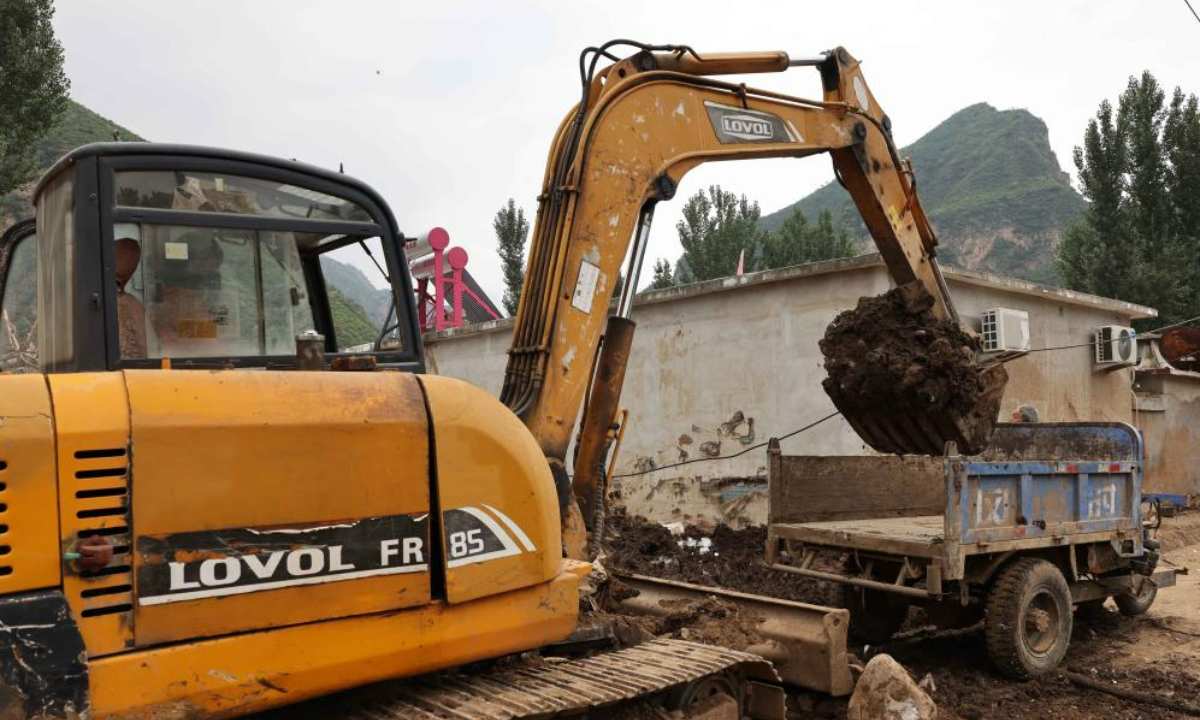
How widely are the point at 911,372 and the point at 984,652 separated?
6.93 feet

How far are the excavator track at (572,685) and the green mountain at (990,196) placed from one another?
203 ft

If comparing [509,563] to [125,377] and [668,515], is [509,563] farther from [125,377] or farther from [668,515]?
[668,515]

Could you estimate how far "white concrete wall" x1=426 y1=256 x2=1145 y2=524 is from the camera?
11203 mm

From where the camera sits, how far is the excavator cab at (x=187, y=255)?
310 cm

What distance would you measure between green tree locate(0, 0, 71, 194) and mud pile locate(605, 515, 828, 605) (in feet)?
42.1

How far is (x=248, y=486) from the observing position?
2.91m

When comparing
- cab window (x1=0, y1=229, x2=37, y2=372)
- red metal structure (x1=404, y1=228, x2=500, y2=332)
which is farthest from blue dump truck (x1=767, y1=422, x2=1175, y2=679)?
red metal structure (x1=404, y1=228, x2=500, y2=332)

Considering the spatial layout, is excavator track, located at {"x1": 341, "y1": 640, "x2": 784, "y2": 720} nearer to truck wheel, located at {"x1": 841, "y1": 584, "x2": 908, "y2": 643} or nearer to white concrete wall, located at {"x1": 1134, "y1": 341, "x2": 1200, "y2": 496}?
truck wheel, located at {"x1": 841, "y1": 584, "x2": 908, "y2": 643}

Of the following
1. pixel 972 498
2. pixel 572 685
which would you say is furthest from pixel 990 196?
pixel 572 685

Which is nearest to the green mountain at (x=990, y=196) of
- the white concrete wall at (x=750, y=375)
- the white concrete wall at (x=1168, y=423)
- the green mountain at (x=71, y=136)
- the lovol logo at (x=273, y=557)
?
the green mountain at (x=71, y=136)

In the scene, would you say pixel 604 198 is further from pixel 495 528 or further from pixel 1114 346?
pixel 1114 346

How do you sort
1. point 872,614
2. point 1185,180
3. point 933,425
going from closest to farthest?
point 933,425, point 872,614, point 1185,180

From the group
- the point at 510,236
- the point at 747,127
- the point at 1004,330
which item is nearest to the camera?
the point at 747,127

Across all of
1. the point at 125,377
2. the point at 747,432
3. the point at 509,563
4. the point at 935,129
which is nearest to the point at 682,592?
the point at 509,563
